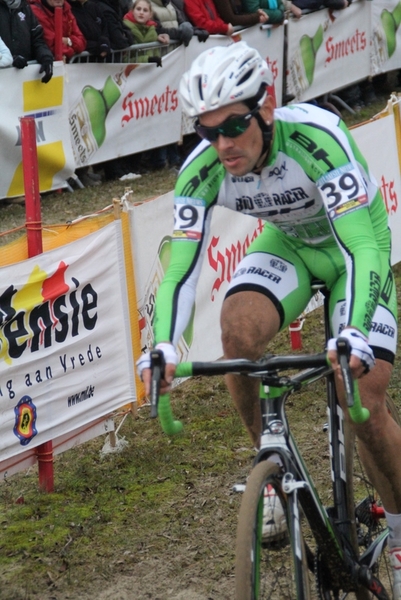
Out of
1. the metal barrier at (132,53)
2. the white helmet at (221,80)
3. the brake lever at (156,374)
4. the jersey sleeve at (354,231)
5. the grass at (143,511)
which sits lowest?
the grass at (143,511)

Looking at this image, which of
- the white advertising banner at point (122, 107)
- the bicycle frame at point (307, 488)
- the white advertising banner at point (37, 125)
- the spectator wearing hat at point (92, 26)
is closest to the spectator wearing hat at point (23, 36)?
the white advertising banner at point (37, 125)

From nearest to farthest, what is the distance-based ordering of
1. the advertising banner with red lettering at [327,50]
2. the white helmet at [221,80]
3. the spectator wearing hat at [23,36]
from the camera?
the white helmet at [221,80] → the spectator wearing hat at [23,36] → the advertising banner with red lettering at [327,50]

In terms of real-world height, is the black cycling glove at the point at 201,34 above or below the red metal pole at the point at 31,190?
below

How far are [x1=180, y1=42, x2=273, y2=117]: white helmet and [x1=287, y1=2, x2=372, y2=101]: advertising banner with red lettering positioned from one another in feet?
38.9

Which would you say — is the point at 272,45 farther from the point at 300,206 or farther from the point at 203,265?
→ the point at 300,206

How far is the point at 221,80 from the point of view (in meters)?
3.47

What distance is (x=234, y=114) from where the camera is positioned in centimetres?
354

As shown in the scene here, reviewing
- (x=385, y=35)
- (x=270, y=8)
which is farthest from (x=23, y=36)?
(x=385, y=35)

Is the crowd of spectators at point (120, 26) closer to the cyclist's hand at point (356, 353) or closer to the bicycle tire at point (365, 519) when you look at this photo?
the bicycle tire at point (365, 519)

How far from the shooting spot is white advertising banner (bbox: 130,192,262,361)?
21.0ft

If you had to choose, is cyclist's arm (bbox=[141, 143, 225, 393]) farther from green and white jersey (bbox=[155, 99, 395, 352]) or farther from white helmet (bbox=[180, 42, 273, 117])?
white helmet (bbox=[180, 42, 273, 117])

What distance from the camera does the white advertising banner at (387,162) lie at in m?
8.83

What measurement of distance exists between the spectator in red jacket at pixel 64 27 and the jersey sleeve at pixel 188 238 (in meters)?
7.67

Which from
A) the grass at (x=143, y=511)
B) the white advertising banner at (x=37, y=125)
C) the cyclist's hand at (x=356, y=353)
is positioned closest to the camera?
the cyclist's hand at (x=356, y=353)
